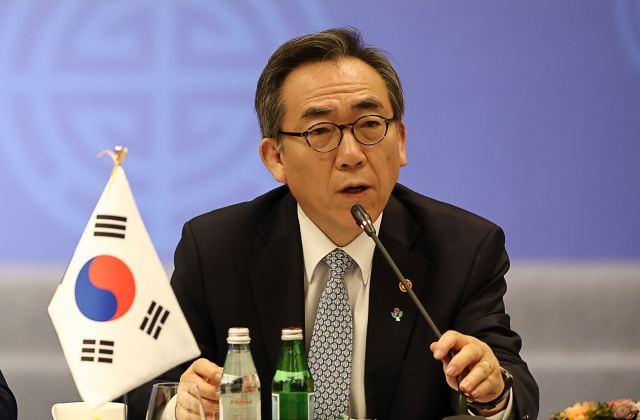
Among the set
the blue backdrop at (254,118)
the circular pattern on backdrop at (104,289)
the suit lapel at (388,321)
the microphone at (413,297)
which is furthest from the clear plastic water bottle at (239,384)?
the blue backdrop at (254,118)

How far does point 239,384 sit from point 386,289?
778 mm

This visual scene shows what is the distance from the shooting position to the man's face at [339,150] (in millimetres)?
2191

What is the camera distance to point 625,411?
5.08 feet

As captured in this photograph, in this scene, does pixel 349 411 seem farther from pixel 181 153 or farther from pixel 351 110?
pixel 181 153

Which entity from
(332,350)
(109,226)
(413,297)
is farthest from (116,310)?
(332,350)

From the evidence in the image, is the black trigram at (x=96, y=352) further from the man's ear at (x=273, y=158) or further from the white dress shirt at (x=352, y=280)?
the man's ear at (x=273, y=158)

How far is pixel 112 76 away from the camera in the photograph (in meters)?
3.21

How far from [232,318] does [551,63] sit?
1.79 m

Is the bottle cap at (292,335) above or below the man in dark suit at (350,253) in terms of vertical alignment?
below

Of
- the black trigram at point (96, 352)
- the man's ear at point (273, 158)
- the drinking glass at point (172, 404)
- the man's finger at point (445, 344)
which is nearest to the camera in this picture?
the black trigram at point (96, 352)

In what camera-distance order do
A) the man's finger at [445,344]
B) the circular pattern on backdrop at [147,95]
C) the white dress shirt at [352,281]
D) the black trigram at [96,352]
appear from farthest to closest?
the circular pattern on backdrop at [147,95] → the white dress shirt at [352,281] → the man's finger at [445,344] → the black trigram at [96,352]

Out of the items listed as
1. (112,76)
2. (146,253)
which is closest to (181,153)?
(112,76)

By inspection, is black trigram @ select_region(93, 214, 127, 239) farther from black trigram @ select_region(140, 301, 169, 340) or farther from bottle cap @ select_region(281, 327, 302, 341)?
bottle cap @ select_region(281, 327, 302, 341)

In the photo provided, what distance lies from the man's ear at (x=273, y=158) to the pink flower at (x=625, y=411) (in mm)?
1222
